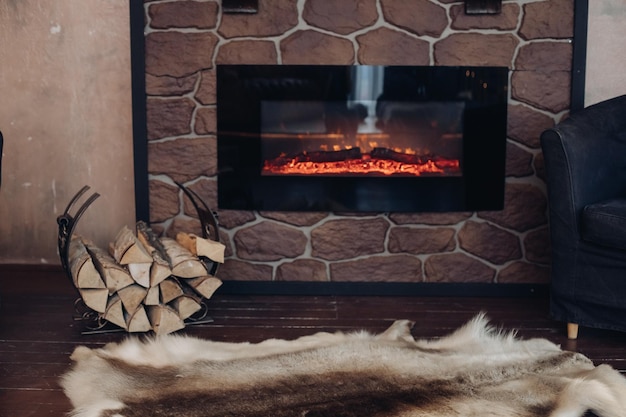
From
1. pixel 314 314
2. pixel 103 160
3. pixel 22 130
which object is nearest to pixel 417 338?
pixel 314 314

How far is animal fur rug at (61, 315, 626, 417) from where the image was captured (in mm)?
2240

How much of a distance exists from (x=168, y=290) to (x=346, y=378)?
3.04 ft

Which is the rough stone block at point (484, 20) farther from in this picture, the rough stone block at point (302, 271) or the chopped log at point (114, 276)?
the chopped log at point (114, 276)

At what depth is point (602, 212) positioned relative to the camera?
9.38 feet

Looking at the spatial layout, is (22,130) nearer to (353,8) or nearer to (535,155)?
(353,8)

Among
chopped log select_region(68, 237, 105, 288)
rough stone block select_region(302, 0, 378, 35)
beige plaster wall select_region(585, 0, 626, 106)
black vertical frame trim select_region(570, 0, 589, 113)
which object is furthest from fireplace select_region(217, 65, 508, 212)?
chopped log select_region(68, 237, 105, 288)

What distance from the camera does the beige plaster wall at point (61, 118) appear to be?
3.79 meters

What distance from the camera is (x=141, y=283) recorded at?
119 inches

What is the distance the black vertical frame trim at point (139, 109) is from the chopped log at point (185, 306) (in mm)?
633

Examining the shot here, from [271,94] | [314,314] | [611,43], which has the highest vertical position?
[611,43]

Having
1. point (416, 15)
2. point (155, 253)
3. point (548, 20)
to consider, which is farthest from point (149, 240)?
point (548, 20)

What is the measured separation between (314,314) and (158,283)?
2.19 ft

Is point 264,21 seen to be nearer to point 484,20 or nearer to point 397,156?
point 397,156

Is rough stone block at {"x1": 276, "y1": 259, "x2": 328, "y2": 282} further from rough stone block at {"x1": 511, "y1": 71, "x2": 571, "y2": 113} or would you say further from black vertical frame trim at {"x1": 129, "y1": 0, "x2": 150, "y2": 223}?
rough stone block at {"x1": 511, "y1": 71, "x2": 571, "y2": 113}
